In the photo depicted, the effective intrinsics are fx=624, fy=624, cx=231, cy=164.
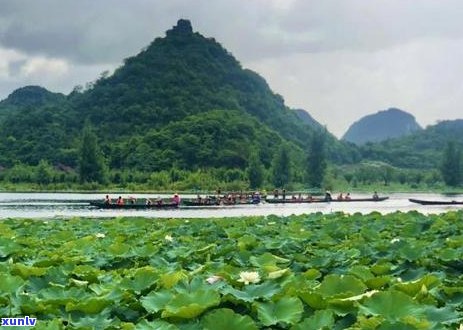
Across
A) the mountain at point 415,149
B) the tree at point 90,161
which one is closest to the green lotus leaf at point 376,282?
the tree at point 90,161

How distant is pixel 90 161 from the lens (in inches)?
3593

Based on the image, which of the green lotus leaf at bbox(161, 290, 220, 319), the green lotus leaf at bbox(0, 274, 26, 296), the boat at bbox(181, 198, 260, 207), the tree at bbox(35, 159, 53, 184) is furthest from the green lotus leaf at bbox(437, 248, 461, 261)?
the tree at bbox(35, 159, 53, 184)

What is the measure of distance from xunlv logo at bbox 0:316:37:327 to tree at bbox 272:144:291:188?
94.2 meters

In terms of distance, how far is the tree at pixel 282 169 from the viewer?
97.7m

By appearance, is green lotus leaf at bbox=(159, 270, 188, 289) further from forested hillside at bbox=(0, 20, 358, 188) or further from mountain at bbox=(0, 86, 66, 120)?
mountain at bbox=(0, 86, 66, 120)

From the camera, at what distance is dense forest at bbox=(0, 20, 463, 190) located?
320 ft

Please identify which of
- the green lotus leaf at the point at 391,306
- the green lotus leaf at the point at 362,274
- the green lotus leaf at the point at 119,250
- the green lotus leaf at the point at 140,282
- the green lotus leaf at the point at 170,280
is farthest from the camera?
the green lotus leaf at the point at 119,250

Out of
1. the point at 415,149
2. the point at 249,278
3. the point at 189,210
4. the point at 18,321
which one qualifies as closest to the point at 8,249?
the point at 249,278

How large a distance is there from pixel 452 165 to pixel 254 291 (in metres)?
115

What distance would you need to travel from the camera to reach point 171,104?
429ft

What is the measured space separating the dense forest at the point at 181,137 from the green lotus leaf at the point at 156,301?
89524 mm

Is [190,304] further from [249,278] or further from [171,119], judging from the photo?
[171,119]

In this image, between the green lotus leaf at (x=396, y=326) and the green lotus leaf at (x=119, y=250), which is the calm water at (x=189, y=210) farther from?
the green lotus leaf at (x=396, y=326)

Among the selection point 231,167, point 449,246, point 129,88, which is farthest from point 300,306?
point 129,88
